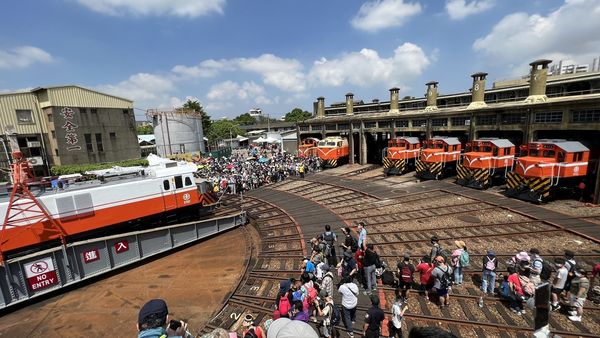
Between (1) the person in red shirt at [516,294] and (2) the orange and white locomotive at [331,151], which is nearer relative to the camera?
(1) the person in red shirt at [516,294]

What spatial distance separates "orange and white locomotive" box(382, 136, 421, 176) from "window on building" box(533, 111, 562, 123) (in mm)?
8452

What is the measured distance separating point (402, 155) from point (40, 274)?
79.3 feet

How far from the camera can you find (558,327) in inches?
264

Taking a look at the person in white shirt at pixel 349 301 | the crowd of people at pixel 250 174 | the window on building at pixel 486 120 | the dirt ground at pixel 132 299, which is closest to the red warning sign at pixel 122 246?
the dirt ground at pixel 132 299

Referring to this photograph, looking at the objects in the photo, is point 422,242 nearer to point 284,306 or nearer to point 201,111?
point 284,306

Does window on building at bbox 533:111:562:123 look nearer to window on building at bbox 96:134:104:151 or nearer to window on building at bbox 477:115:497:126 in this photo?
window on building at bbox 477:115:497:126

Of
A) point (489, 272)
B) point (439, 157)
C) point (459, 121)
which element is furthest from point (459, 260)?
point (459, 121)

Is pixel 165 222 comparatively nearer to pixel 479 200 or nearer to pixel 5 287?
pixel 5 287

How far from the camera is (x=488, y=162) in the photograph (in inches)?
712

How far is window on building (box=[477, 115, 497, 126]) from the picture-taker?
20688 millimetres

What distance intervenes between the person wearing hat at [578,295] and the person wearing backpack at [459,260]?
2.38 meters

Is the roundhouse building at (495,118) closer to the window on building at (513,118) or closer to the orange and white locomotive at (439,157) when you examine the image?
the window on building at (513,118)

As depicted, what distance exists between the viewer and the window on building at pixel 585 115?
14635 millimetres

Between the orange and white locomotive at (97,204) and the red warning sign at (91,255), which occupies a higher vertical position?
the orange and white locomotive at (97,204)
